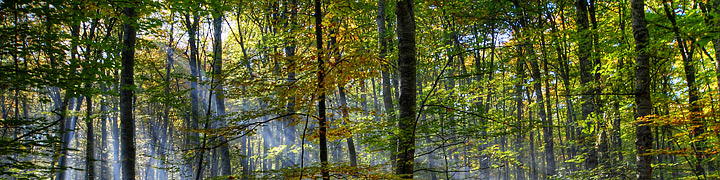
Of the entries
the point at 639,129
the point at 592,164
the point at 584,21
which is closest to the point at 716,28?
the point at 639,129

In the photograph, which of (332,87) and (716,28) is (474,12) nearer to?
(716,28)

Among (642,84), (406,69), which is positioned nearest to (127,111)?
(406,69)

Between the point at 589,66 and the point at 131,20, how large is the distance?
10883 mm

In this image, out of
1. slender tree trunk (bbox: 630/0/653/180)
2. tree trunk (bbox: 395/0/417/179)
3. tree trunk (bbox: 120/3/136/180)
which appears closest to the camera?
slender tree trunk (bbox: 630/0/653/180)

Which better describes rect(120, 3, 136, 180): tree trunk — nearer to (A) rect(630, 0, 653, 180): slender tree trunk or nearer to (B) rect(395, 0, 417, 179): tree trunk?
(B) rect(395, 0, 417, 179): tree trunk

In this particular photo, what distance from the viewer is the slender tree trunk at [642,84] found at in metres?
5.43

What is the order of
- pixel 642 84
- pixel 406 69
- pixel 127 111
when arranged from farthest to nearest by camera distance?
pixel 127 111 < pixel 406 69 < pixel 642 84

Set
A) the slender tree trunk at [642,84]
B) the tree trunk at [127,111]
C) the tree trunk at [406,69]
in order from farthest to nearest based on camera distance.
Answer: the tree trunk at [127,111]
the tree trunk at [406,69]
the slender tree trunk at [642,84]

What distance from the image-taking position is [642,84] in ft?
17.9

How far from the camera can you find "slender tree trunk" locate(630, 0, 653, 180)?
543cm

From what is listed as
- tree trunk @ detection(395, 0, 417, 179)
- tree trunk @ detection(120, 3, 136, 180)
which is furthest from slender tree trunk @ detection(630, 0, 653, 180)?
tree trunk @ detection(120, 3, 136, 180)

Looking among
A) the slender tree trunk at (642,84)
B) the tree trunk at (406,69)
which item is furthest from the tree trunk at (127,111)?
the slender tree trunk at (642,84)

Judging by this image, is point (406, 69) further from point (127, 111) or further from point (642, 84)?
point (127, 111)

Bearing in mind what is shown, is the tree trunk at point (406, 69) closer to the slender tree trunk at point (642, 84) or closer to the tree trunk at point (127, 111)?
the slender tree trunk at point (642, 84)
